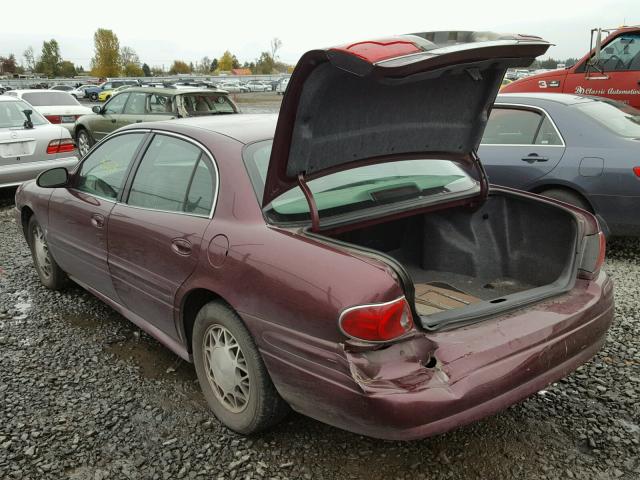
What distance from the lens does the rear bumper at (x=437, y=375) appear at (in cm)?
209

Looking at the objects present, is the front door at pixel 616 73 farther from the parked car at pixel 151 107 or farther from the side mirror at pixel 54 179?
the side mirror at pixel 54 179

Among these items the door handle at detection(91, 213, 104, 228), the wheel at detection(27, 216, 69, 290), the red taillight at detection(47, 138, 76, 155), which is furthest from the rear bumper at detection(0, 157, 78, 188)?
the door handle at detection(91, 213, 104, 228)

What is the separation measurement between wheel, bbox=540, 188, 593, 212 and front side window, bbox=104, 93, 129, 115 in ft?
29.6

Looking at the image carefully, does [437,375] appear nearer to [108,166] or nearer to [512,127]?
[108,166]

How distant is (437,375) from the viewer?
216 cm

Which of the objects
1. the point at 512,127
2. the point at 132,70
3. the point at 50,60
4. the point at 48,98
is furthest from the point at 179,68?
the point at 512,127

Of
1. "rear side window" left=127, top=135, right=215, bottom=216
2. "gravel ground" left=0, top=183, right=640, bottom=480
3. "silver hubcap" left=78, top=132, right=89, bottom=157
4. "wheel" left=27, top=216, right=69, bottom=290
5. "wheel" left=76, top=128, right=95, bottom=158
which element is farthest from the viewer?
"silver hubcap" left=78, top=132, right=89, bottom=157

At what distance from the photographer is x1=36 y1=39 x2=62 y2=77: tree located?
102m

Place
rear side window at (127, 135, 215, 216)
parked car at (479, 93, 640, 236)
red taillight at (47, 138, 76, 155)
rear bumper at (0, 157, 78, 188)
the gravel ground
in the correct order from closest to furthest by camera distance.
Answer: the gravel ground, rear side window at (127, 135, 215, 216), parked car at (479, 93, 640, 236), rear bumper at (0, 157, 78, 188), red taillight at (47, 138, 76, 155)

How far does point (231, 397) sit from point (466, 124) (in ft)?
6.38

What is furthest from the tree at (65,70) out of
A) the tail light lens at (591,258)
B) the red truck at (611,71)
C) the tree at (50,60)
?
the tail light lens at (591,258)

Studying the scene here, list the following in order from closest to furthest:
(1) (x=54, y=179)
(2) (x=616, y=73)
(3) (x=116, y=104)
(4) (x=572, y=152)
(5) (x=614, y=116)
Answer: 1. (1) (x=54, y=179)
2. (4) (x=572, y=152)
3. (5) (x=614, y=116)
4. (2) (x=616, y=73)
5. (3) (x=116, y=104)

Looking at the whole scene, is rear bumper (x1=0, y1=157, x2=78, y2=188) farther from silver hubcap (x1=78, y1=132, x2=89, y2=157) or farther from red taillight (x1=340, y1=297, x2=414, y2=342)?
red taillight (x1=340, y1=297, x2=414, y2=342)

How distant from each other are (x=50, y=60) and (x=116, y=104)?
346 feet
